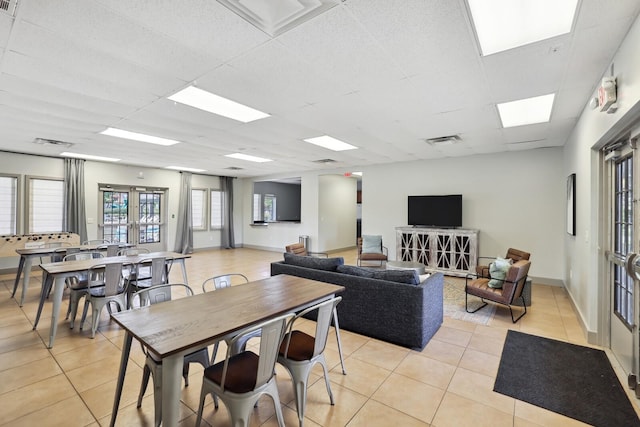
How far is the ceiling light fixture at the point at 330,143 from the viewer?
16.7 feet

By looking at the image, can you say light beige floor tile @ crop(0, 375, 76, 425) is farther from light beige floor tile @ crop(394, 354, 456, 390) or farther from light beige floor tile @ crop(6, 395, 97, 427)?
light beige floor tile @ crop(394, 354, 456, 390)

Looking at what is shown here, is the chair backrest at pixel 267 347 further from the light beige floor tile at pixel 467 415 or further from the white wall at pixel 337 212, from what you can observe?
the white wall at pixel 337 212

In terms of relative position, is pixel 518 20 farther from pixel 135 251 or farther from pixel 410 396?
pixel 135 251

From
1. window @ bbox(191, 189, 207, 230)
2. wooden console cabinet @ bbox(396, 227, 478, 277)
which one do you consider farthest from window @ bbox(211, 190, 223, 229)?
wooden console cabinet @ bbox(396, 227, 478, 277)

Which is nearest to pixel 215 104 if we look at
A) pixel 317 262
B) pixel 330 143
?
pixel 317 262

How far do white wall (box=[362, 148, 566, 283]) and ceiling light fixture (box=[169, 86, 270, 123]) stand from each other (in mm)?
4592

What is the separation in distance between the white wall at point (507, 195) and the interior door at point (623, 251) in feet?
9.92

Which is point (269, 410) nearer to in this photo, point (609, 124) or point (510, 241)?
point (609, 124)

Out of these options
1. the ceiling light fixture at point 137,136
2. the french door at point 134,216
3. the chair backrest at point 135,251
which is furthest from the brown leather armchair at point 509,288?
the french door at point 134,216

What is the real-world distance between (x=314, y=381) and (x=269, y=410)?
0.45 meters

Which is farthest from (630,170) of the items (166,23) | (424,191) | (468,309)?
(424,191)

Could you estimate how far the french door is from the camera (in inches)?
311

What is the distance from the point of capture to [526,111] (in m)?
3.73

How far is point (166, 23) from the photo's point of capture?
1.96 meters
